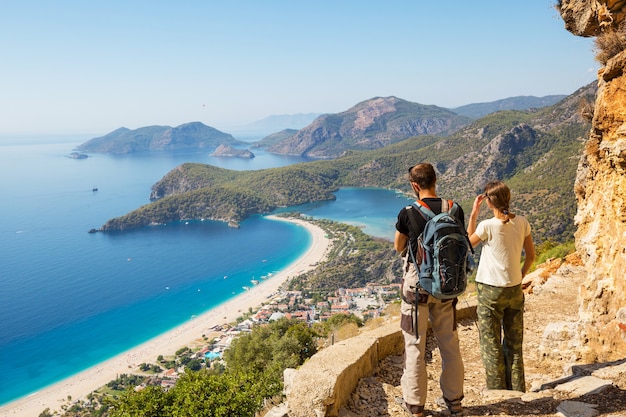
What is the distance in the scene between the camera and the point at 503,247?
3.11 metres

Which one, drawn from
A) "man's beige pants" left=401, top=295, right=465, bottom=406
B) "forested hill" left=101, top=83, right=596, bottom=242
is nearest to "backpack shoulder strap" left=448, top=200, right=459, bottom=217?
"man's beige pants" left=401, top=295, right=465, bottom=406

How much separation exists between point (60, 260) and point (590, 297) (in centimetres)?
8180

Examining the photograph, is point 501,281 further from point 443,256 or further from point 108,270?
point 108,270

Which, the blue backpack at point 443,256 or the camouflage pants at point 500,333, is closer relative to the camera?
the blue backpack at point 443,256

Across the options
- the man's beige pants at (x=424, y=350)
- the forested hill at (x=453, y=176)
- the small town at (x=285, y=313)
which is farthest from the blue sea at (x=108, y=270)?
the man's beige pants at (x=424, y=350)

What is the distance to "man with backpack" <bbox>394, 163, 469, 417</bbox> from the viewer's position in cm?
276

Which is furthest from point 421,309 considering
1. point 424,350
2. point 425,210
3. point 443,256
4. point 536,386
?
point 536,386

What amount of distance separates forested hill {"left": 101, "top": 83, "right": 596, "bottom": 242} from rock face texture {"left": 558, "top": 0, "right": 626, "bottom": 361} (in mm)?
39784

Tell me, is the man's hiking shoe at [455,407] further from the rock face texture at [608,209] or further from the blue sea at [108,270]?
the blue sea at [108,270]

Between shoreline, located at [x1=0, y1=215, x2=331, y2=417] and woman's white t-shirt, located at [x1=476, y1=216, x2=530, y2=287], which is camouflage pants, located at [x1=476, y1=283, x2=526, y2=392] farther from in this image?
shoreline, located at [x1=0, y1=215, x2=331, y2=417]

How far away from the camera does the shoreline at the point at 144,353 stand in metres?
31.4

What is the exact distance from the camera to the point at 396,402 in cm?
333

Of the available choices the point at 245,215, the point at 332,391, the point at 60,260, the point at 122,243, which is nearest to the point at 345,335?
the point at 332,391

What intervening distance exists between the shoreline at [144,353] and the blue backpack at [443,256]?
121 feet
